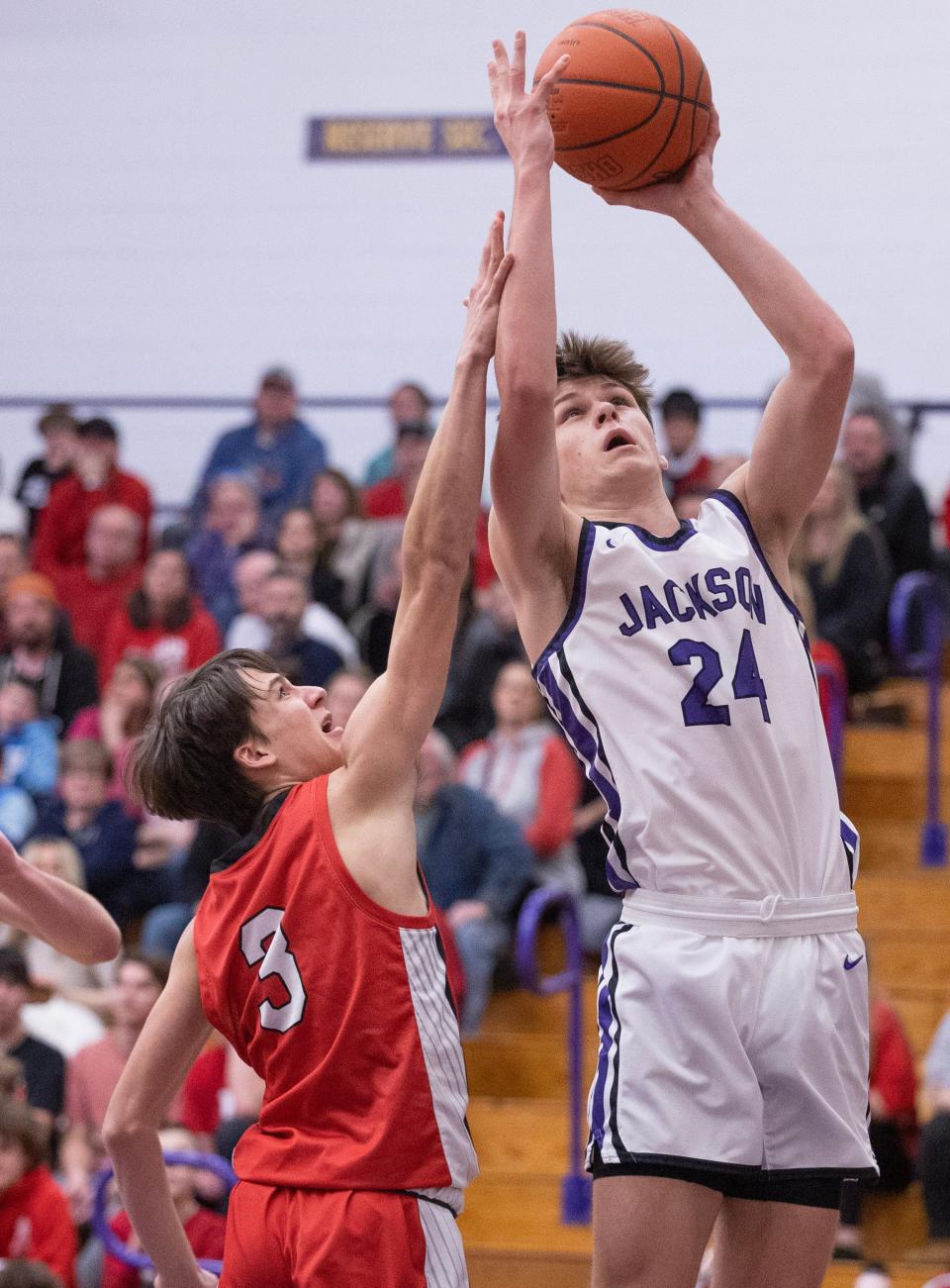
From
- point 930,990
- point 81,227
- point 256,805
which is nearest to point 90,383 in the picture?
point 81,227

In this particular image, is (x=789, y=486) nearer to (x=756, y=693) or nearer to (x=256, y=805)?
(x=756, y=693)

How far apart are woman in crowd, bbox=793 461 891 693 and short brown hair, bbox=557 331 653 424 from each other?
14.7 ft

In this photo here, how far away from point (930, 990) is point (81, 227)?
8.17m

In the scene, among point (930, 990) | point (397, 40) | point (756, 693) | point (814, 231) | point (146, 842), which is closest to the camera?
point (756, 693)

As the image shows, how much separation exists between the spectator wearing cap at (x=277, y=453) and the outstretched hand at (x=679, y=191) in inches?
278

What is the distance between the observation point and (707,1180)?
9.14ft

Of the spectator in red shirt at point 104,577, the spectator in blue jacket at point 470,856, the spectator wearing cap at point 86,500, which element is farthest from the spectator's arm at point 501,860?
the spectator wearing cap at point 86,500

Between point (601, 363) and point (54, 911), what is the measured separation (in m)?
1.31

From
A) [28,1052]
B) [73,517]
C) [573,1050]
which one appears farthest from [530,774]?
[73,517]

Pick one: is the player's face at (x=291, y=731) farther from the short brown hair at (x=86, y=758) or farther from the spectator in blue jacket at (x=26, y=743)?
the spectator in blue jacket at (x=26, y=743)

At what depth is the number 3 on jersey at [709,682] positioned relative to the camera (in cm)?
288

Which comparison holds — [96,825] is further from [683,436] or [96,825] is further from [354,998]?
[354,998]

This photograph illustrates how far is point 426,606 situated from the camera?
284 cm

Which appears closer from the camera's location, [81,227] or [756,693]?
[756,693]
